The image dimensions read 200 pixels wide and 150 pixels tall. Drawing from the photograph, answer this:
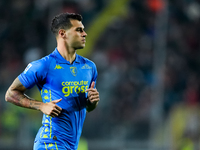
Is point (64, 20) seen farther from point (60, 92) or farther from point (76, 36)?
point (60, 92)

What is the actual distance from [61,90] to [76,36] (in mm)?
633

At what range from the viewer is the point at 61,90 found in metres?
4.56

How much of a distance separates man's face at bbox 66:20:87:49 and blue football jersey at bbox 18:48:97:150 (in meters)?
0.20

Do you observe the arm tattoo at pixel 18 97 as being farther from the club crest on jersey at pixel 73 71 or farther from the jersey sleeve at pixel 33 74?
the club crest on jersey at pixel 73 71

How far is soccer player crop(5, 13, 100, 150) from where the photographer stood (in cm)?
448

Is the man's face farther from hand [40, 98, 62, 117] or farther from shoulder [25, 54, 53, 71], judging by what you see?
hand [40, 98, 62, 117]

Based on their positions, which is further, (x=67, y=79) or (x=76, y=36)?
(x=76, y=36)

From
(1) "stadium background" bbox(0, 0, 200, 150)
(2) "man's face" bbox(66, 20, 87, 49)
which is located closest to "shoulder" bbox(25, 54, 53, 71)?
(2) "man's face" bbox(66, 20, 87, 49)

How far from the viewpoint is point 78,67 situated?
4.76m

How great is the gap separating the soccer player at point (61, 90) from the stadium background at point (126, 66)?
4.96 meters

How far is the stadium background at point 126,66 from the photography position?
32.0 feet

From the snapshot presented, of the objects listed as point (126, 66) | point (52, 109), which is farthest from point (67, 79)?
point (126, 66)

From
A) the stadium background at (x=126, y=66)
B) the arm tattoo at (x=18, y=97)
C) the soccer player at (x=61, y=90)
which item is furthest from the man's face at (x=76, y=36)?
the stadium background at (x=126, y=66)

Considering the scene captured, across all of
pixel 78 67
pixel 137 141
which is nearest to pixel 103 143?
pixel 137 141
